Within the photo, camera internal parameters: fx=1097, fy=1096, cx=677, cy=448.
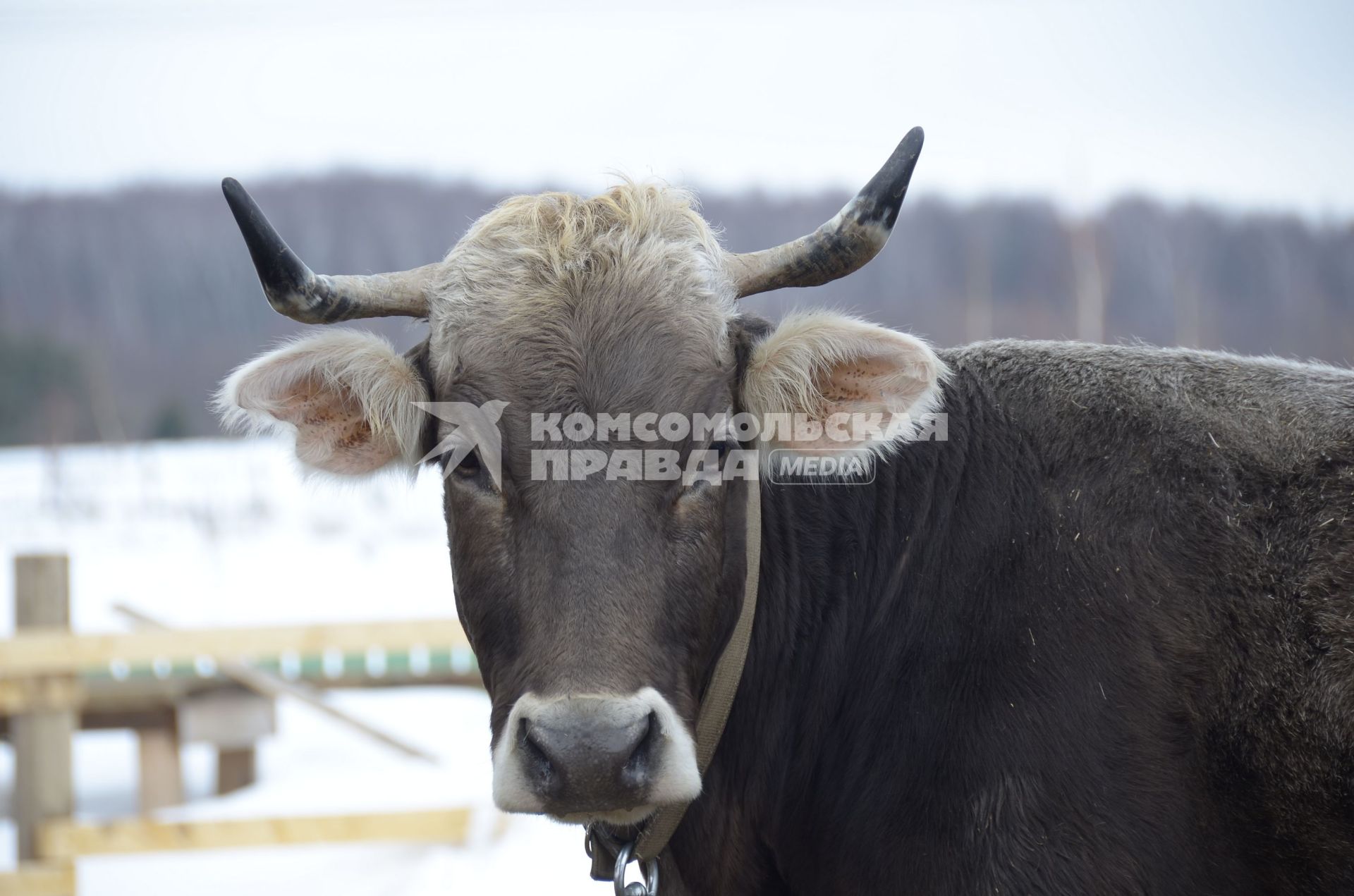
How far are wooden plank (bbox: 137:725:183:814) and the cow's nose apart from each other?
6.40m

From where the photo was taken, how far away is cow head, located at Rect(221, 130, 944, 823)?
2.29m

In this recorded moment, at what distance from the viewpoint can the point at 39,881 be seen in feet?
18.2

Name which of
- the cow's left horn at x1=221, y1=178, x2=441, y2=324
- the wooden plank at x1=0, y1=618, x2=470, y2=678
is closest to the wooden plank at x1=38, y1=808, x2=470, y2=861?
the wooden plank at x1=0, y1=618, x2=470, y2=678

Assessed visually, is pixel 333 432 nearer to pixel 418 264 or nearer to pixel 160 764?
pixel 160 764

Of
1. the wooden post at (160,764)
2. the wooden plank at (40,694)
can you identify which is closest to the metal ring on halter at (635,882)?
the wooden plank at (40,694)

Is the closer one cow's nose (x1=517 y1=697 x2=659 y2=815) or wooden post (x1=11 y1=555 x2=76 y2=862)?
cow's nose (x1=517 y1=697 x2=659 y2=815)

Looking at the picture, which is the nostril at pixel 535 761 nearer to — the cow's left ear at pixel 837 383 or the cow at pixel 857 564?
the cow at pixel 857 564

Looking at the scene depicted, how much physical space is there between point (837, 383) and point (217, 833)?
4.43 m

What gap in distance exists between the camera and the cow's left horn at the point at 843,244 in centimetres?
263

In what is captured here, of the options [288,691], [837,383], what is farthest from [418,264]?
[837,383]

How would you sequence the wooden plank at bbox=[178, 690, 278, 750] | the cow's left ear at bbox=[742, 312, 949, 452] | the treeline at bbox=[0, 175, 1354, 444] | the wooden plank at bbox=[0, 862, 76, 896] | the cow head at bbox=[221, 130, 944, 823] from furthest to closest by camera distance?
the treeline at bbox=[0, 175, 1354, 444], the wooden plank at bbox=[178, 690, 278, 750], the wooden plank at bbox=[0, 862, 76, 896], the cow's left ear at bbox=[742, 312, 949, 452], the cow head at bbox=[221, 130, 944, 823]

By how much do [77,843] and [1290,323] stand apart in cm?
5601

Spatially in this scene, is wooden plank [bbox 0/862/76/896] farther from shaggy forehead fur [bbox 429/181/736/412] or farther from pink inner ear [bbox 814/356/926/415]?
pink inner ear [bbox 814/356/926/415]

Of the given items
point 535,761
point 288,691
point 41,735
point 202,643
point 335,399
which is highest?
point 335,399
